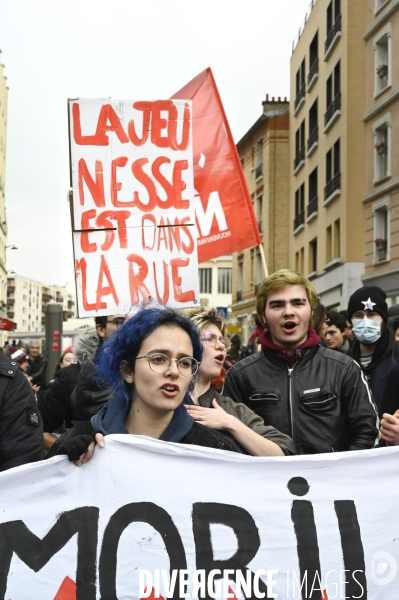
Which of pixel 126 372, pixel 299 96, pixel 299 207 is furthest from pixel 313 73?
pixel 126 372

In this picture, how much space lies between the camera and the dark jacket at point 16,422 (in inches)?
135

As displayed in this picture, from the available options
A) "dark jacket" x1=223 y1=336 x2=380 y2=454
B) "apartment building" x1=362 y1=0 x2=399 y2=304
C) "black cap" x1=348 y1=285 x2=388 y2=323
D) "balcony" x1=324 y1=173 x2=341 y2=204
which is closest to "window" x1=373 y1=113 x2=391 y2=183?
"apartment building" x1=362 y1=0 x2=399 y2=304

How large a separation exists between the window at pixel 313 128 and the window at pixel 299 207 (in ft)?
7.60

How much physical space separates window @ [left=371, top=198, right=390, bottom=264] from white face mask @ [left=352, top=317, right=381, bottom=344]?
705 inches

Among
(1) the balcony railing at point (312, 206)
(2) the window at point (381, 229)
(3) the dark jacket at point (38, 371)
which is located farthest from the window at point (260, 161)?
(3) the dark jacket at point (38, 371)

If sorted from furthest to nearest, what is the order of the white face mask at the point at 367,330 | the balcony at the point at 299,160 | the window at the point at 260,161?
1. the window at the point at 260,161
2. the balcony at the point at 299,160
3. the white face mask at the point at 367,330

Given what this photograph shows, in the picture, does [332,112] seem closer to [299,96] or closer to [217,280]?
[299,96]

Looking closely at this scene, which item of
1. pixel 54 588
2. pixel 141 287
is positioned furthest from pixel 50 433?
pixel 54 588

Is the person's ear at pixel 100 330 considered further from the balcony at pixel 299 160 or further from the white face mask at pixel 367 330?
the balcony at pixel 299 160

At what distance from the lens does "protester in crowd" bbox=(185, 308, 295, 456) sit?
337 cm

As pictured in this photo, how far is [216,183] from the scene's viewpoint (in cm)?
671

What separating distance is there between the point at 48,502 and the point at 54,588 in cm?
32

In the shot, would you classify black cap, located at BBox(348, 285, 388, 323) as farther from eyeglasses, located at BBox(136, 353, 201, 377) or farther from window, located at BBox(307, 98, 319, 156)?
window, located at BBox(307, 98, 319, 156)

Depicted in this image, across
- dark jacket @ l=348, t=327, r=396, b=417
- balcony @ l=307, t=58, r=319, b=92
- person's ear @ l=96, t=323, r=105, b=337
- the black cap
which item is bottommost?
dark jacket @ l=348, t=327, r=396, b=417
